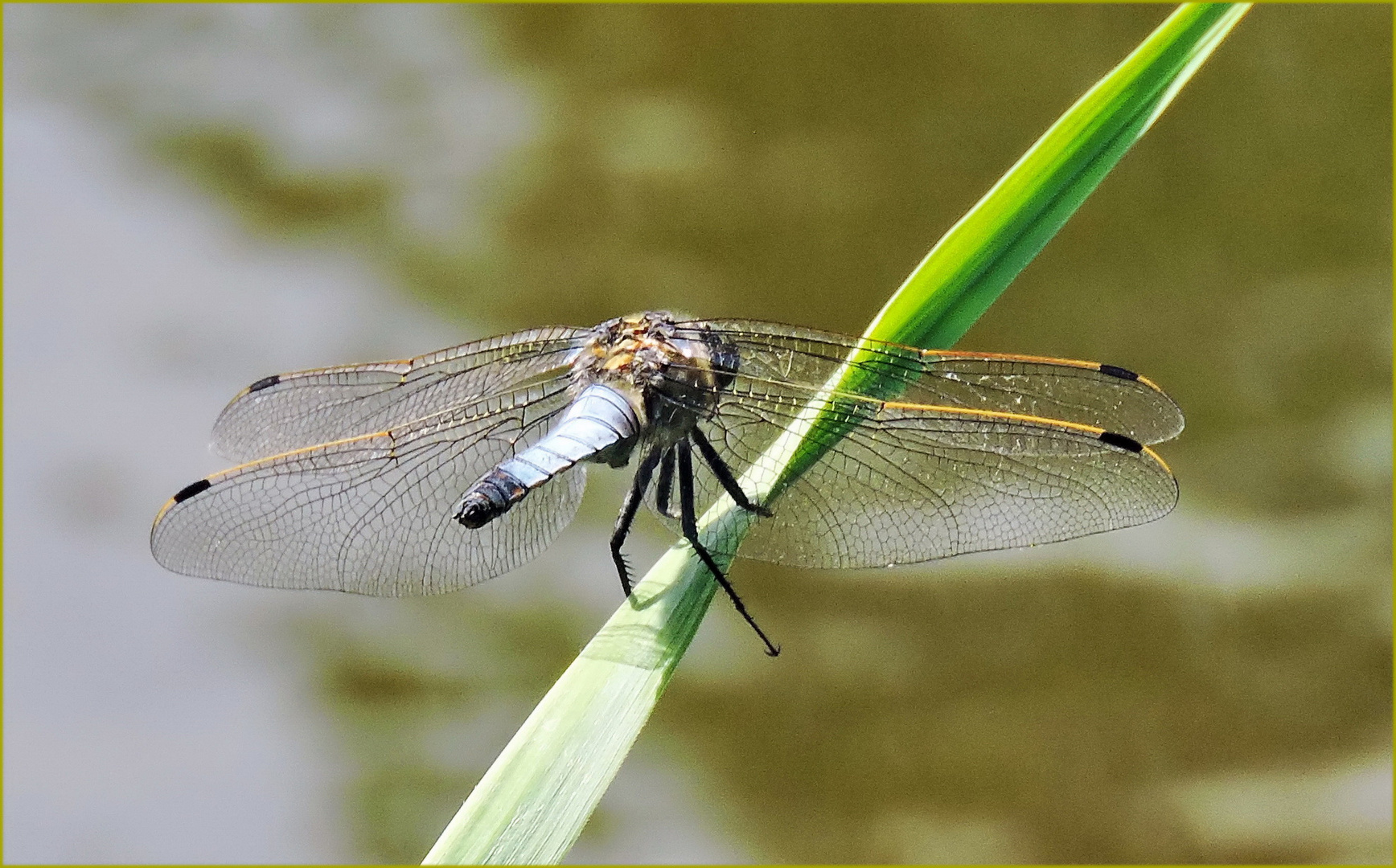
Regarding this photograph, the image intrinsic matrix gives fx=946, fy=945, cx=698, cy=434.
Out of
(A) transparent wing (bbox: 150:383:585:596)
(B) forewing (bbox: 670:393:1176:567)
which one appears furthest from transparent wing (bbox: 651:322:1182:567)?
(A) transparent wing (bbox: 150:383:585:596)

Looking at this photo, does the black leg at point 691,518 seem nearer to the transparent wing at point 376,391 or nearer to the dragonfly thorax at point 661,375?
the dragonfly thorax at point 661,375

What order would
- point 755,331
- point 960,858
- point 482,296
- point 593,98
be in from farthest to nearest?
point 593,98, point 482,296, point 960,858, point 755,331

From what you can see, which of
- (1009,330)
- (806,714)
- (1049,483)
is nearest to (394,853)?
(806,714)

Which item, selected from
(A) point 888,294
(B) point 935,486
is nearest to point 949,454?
(B) point 935,486

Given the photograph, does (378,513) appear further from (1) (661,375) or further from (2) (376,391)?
(1) (661,375)

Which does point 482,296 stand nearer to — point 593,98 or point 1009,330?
point 593,98

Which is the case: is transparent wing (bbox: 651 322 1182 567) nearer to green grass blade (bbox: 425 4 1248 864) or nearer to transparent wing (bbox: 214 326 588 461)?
green grass blade (bbox: 425 4 1248 864)

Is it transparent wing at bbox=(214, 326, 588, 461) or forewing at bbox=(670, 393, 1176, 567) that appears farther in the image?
transparent wing at bbox=(214, 326, 588, 461)
